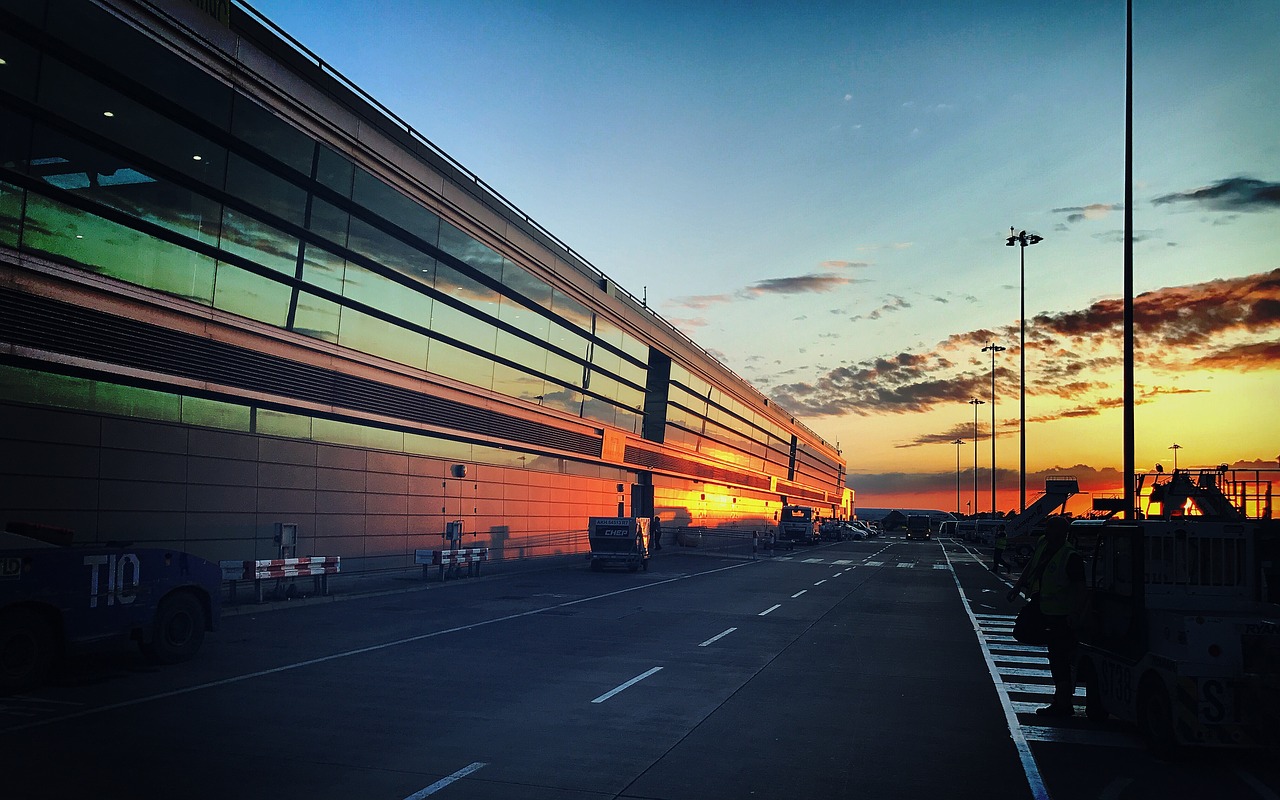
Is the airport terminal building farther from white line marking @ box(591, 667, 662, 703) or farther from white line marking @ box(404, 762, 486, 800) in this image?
white line marking @ box(404, 762, 486, 800)

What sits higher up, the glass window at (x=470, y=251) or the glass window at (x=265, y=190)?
the glass window at (x=470, y=251)

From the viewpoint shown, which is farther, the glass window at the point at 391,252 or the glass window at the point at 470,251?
the glass window at the point at 470,251

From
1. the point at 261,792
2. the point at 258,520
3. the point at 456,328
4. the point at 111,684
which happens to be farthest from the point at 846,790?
the point at 456,328

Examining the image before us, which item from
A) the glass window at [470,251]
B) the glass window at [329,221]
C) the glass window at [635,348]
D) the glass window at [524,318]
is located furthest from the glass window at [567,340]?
the glass window at [329,221]

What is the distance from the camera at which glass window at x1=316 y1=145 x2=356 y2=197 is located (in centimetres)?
2655

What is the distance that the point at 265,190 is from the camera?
2464 centimetres

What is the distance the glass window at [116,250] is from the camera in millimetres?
18391

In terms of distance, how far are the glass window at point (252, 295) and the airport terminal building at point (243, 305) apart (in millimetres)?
57

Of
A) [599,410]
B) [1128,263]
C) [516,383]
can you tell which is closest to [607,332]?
[599,410]

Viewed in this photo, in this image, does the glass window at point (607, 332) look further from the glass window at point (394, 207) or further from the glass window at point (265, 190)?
the glass window at point (265, 190)

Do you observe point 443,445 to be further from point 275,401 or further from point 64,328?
point 64,328

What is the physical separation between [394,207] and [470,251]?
17.9 feet

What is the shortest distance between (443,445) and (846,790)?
30.3m

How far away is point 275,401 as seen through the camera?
86.0 ft
